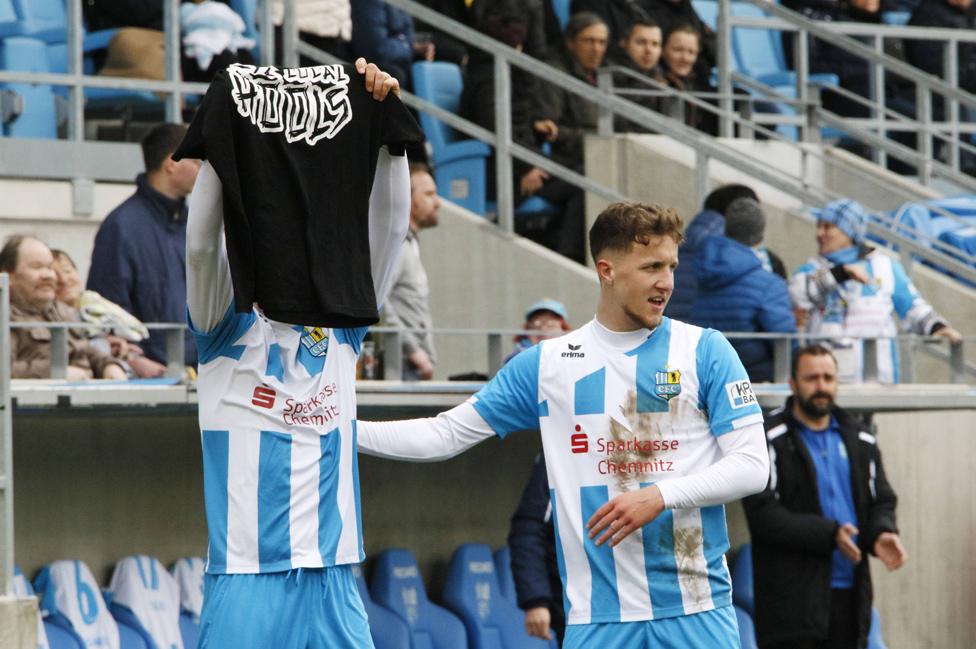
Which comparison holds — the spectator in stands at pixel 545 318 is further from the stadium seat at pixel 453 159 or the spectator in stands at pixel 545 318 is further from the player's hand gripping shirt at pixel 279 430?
the player's hand gripping shirt at pixel 279 430

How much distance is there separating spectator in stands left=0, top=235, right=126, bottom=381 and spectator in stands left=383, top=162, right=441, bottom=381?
1502 mm

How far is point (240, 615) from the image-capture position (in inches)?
219

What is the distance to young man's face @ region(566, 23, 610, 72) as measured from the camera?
12781 mm

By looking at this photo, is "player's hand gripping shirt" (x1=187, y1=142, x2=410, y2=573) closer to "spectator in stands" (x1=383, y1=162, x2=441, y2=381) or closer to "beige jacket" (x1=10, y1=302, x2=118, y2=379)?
"beige jacket" (x1=10, y1=302, x2=118, y2=379)

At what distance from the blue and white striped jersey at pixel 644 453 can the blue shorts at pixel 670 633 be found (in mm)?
26

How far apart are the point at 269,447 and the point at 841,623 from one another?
15.7 ft

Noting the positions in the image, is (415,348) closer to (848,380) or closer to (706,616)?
(848,380)

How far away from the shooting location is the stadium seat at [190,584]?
30.5 feet

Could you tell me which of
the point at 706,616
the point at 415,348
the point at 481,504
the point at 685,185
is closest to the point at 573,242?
the point at 685,185

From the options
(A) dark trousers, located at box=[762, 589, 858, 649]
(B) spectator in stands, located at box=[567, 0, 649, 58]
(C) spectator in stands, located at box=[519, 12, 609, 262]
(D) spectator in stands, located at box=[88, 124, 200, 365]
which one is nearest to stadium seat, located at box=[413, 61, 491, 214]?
(C) spectator in stands, located at box=[519, 12, 609, 262]

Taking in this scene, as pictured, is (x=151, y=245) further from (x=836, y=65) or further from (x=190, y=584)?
(x=836, y=65)

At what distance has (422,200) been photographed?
32.2 ft

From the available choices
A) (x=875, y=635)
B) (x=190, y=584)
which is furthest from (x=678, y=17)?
(x=190, y=584)

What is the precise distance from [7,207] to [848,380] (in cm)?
458
